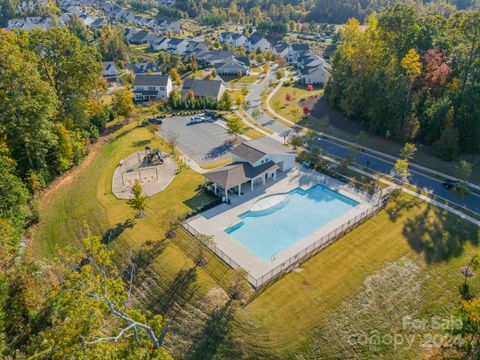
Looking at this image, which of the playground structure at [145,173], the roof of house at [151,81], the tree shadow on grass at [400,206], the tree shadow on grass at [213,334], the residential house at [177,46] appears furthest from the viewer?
the residential house at [177,46]

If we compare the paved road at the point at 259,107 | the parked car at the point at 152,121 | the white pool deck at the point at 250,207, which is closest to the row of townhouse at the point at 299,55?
the paved road at the point at 259,107

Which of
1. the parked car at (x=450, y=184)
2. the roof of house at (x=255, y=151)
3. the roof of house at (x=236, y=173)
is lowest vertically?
the roof of house at (x=236, y=173)

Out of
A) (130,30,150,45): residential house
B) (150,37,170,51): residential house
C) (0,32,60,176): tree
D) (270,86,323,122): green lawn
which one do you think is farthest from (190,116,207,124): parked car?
(130,30,150,45): residential house

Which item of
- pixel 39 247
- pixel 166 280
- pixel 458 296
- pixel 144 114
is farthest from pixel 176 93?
pixel 458 296

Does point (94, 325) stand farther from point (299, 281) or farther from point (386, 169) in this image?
point (386, 169)

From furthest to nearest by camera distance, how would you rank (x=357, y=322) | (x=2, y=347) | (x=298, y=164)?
(x=298, y=164)
(x=357, y=322)
(x=2, y=347)

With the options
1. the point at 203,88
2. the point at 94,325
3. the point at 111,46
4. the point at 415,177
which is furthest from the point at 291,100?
the point at 111,46

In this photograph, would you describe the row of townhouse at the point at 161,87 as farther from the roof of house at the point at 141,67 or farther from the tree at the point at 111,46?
the tree at the point at 111,46

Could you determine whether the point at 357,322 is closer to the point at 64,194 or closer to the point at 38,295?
the point at 38,295
